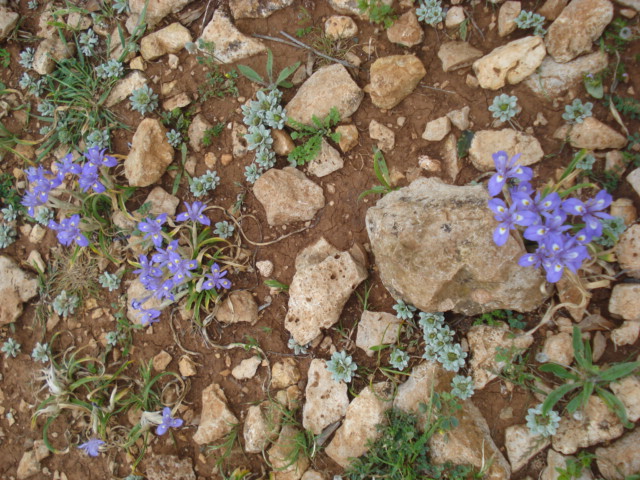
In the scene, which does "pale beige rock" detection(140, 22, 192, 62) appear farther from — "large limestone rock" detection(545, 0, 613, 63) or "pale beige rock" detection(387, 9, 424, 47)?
"large limestone rock" detection(545, 0, 613, 63)

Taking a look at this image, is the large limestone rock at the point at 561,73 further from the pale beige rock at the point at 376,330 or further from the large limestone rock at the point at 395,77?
the pale beige rock at the point at 376,330

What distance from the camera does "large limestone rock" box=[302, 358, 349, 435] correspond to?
3691mm

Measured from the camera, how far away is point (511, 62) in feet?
11.8

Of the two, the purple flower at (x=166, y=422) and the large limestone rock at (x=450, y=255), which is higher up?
the large limestone rock at (x=450, y=255)

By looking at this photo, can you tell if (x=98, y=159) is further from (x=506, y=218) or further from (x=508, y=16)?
(x=508, y=16)

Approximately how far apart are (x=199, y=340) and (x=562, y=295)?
9.58 ft

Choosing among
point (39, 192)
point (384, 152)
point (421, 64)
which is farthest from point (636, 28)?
point (39, 192)

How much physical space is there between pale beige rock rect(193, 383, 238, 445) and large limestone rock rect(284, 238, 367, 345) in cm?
85

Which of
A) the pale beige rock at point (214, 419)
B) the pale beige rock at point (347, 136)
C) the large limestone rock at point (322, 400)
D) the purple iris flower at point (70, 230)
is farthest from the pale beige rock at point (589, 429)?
the purple iris flower at point (70, 230)

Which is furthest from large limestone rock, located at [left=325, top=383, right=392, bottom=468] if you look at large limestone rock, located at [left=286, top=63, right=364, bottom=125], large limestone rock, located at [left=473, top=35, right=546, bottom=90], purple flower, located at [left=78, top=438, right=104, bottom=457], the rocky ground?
large limestone rock, located at [left=473, top=35, right=546, bottom=90]

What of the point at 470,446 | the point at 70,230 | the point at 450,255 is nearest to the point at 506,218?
the point at 450,255

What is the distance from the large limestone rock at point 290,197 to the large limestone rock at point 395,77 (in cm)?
94

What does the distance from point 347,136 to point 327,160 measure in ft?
0.85

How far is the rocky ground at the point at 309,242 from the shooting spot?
3.24 m
